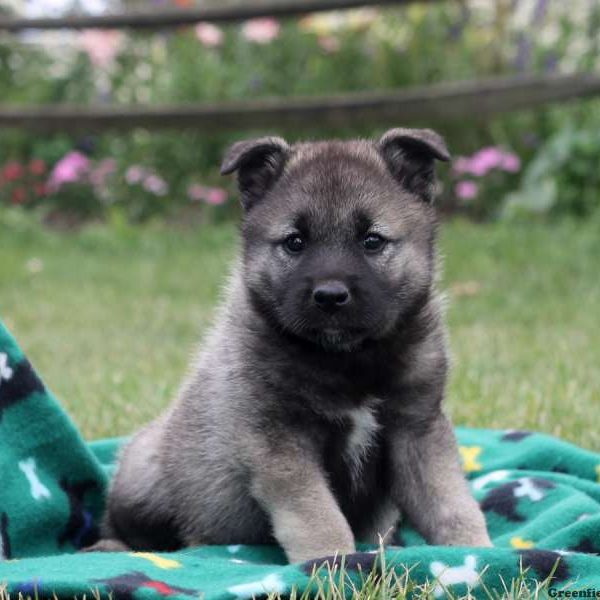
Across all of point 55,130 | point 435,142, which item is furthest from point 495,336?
point 55,130

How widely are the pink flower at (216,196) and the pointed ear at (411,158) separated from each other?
23.4 feet

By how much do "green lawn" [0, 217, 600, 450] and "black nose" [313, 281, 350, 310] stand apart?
2.65 ft

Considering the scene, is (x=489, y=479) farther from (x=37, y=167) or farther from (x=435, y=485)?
(x=37, y=167)

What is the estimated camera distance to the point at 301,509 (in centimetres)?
→ 293

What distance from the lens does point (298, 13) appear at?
31.3 ft

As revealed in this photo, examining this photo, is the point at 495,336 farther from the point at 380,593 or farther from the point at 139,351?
the point at 380,593

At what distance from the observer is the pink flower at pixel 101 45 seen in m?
12.0

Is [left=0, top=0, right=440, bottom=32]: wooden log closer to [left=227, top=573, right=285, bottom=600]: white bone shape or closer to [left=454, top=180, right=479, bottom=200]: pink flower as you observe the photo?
[left=454, top=180, right=479, bottom=200]: pink flower

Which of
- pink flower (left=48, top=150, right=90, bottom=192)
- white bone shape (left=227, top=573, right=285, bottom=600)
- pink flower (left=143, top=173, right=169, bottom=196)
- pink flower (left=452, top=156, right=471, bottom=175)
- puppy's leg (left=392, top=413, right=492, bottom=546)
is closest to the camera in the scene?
white bone shape (left=227, top=573, right=285, bottom=600)

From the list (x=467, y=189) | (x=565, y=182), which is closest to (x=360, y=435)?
(x=565, y=182)

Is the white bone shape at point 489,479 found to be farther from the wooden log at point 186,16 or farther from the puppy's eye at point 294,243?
the wooden log at point 186,16

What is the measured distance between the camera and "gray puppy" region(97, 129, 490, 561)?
3.02 meters

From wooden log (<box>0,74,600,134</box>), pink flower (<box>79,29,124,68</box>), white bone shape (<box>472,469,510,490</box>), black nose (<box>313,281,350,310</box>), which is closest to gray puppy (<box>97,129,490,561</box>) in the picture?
black nose (<box>313,281,350,310</box>)

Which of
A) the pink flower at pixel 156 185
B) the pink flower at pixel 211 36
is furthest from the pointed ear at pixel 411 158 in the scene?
the pink flower at pixel 211 36
